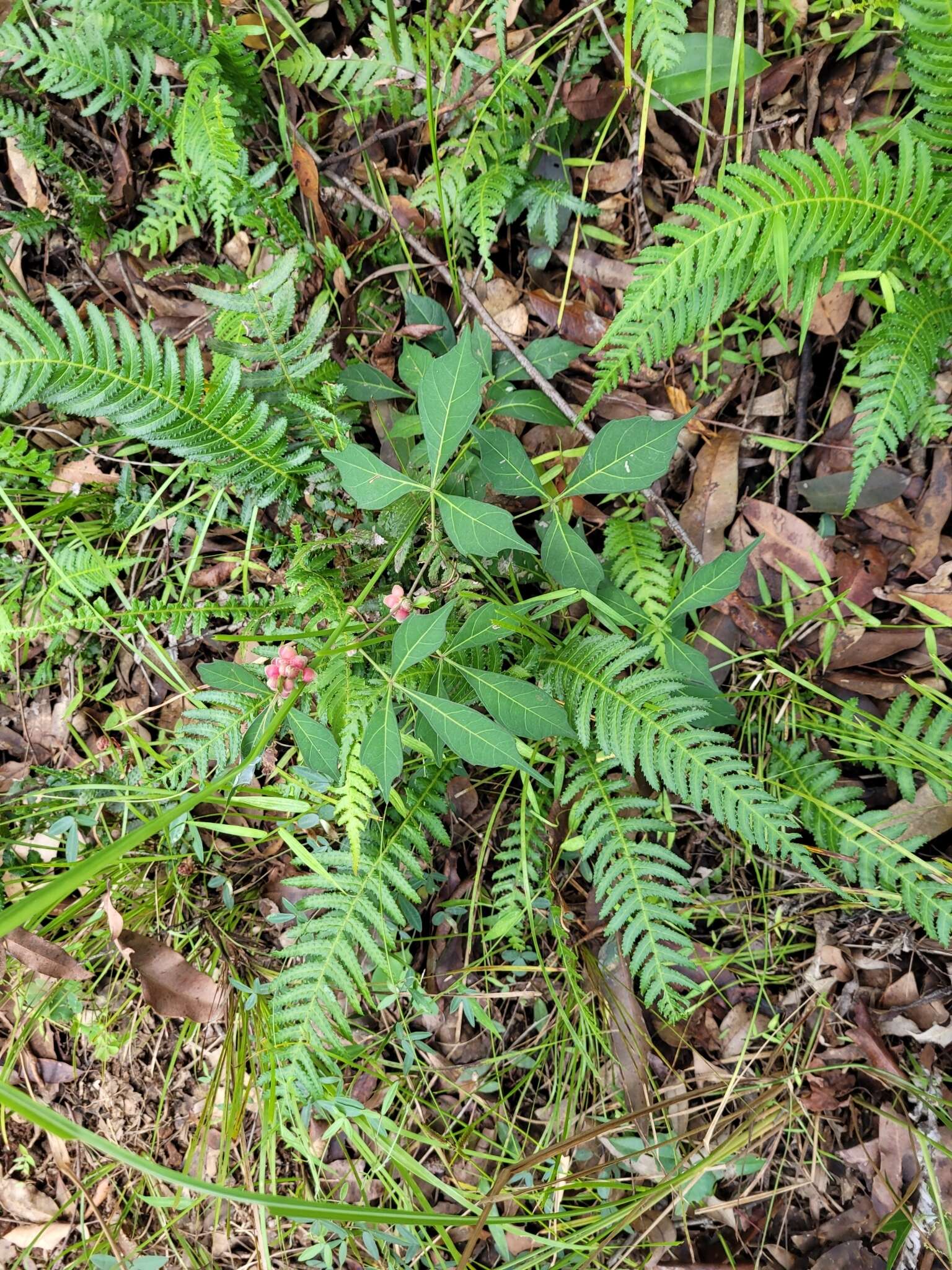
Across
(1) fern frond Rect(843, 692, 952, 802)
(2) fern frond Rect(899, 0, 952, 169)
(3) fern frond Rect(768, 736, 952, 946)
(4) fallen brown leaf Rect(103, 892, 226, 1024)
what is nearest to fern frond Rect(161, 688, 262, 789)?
(4) fallen brown leaf Rect(103, 892, 226, 1024)

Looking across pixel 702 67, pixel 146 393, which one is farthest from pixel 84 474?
pixel 702 67

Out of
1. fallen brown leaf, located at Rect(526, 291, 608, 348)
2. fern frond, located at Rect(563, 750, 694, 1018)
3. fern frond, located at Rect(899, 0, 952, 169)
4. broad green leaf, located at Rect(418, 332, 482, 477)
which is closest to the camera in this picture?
broad green leaf, located at Rect(418, 332, 482, 477)

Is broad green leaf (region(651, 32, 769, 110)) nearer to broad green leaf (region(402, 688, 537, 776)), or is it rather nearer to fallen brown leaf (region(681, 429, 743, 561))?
fallen brown leaf (region(681, 429, 743, 561))

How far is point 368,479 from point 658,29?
1238mm

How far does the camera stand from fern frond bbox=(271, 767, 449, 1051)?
1.94 meters

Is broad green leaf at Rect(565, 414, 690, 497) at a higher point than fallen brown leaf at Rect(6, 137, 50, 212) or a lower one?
lower

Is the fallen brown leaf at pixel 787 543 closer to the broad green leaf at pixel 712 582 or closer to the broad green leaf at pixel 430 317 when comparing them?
the broad green leaf at pixel 712 582

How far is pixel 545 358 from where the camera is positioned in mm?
2076

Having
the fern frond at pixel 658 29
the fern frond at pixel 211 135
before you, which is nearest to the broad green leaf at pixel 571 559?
the fern frond at pixel 658 29

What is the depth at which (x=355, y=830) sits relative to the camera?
1816 mm

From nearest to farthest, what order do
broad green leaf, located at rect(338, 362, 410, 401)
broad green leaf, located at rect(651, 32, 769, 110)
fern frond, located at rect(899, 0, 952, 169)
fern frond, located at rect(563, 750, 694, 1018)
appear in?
fern frond, located at rect(899, 0, 952, 169) < fern frond, located at rect(563, 750, 694, 1018) < broad green leaf, located at rect(651, 32, 769, 110) < broad green leaf, located at rect(338, 362, 410, 401)

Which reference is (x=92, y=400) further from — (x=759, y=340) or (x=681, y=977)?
(x=681, y=977)

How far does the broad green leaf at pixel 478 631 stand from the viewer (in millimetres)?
1580

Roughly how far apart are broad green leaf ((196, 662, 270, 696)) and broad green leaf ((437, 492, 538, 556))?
0.56 m
